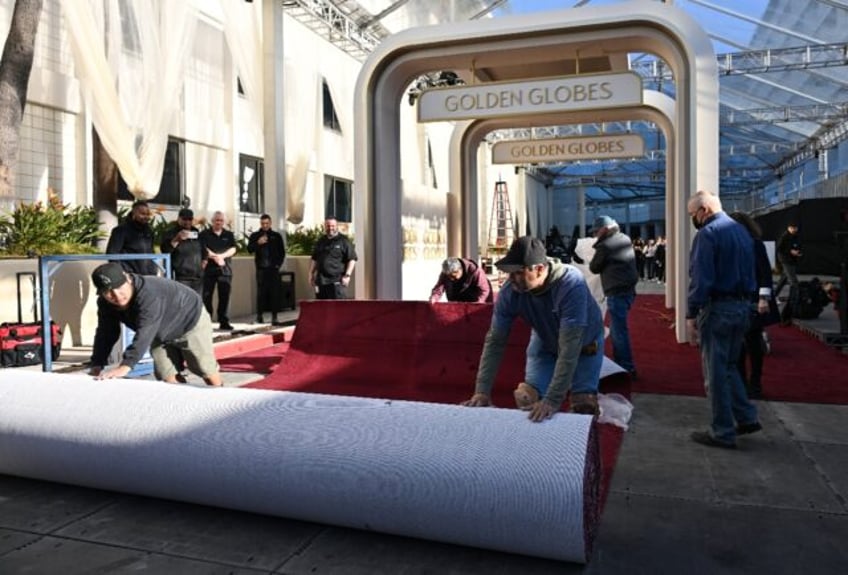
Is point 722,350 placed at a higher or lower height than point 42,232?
lower

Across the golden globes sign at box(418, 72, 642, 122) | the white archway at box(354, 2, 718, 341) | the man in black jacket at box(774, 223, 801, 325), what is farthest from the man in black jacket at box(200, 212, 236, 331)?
the man in black jacket at box(774, 223, 801, 325)

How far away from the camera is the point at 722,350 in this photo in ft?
14.7

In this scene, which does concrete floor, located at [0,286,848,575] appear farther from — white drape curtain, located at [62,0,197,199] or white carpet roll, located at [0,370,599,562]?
white drape curtain, located at [62,0,197,199]

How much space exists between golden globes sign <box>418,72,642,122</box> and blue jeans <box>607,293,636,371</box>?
298 centimetres

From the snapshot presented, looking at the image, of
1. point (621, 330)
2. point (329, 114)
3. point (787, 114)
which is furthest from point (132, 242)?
point (787, 114)

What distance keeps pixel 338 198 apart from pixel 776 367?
49.0 ft

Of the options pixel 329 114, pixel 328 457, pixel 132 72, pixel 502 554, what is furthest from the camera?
pixel 329 114

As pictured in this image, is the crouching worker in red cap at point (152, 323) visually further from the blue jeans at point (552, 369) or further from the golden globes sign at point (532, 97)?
the golden globes sign at point (532, 97)

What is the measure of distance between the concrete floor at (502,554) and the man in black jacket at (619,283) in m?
2.51

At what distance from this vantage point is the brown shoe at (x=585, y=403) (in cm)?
406

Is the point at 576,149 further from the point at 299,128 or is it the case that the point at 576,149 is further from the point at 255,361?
the point at 255,361

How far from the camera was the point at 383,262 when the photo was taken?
31.9 ft

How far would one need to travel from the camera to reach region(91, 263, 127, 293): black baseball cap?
4.11 meters

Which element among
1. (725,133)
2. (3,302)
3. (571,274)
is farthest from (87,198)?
(725,133)
